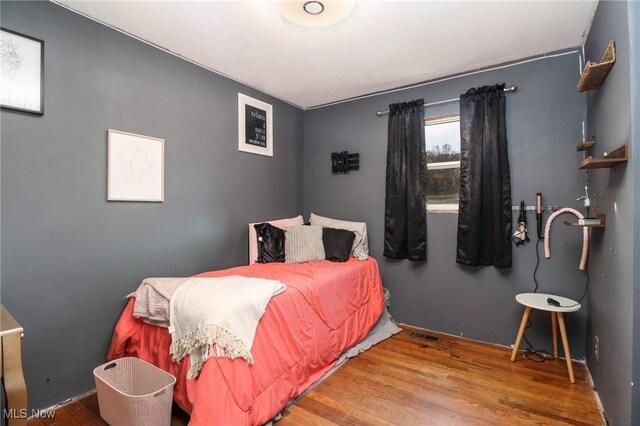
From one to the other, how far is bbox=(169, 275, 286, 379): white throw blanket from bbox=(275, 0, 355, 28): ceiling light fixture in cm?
164

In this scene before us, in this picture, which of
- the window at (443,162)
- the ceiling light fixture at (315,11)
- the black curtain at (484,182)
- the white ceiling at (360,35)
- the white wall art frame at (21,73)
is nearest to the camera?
the white wall art frame at (21,73)

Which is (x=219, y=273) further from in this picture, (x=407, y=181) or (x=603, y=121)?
(x=603, y=121)

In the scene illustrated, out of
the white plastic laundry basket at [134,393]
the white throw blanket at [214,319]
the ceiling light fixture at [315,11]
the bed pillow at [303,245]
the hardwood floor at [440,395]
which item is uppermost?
the ceiling light fixture at [315,11]

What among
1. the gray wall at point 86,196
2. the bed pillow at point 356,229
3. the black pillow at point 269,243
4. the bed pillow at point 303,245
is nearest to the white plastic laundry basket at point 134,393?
the gray wall at point 86,196

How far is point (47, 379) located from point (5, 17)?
2.05 meters

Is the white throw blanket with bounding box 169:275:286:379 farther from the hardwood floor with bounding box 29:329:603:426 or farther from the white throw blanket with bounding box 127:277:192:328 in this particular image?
the hardwood floor with bounding box 29:329:603:426

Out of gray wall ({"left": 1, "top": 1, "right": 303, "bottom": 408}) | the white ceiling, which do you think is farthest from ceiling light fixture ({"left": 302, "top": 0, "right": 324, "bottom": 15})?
gray wall ({"left": 1, "top": 1, "right": 303, "bottom": 408})

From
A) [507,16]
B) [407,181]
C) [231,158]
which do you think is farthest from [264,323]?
[507,16]

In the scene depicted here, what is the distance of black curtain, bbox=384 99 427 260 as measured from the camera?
305 centimetres

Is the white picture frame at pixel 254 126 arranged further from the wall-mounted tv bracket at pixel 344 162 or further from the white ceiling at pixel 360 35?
the wall-mounted tv bracket at pixel 344 162

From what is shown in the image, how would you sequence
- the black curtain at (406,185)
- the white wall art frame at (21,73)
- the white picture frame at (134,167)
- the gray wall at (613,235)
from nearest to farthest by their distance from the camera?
the gray wall at (613,235), the white wall art frame at (21,73), the white picture frame at (134,167), the black curtain at (406,185)

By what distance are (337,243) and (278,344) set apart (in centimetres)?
135

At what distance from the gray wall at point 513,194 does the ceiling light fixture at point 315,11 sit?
1.52 meters

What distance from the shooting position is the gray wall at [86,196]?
1.77m
